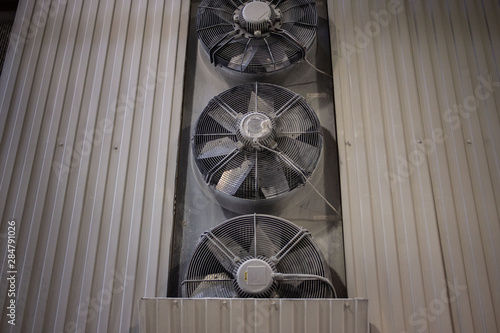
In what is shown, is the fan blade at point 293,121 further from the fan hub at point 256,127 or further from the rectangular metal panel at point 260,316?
the rectangular metal panel at point 260,316

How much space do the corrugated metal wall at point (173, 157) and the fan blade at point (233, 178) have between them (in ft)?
1.34

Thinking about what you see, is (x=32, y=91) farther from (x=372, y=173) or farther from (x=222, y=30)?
(x=372, y=173)

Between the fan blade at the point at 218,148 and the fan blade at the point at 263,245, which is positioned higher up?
the fan blade at the point at 218,148

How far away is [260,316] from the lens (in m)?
2.33

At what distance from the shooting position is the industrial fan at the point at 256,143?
115 inches

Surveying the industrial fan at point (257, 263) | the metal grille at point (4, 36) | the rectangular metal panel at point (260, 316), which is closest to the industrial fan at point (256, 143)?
the industrial fan at point (257, 263)

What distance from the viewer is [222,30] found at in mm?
3396

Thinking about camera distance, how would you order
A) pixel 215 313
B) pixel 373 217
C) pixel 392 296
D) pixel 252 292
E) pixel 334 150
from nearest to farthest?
pixel 215 313 → pixel 252 292 → pixel 392 296 → pixel 373 217 → pixel 334 150

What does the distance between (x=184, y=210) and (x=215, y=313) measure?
933mm

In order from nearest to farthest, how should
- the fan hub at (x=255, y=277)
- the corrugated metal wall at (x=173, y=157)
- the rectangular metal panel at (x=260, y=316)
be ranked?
the rectangular metal panel at (x=260, y=316)
the fan hub at (x=255, y=277)
the corrugated metal wall at (x=173, y=157)

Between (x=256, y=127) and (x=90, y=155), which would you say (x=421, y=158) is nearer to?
(x=256, y=127)

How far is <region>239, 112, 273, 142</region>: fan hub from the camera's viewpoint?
294 cm

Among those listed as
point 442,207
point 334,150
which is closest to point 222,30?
point 334,150

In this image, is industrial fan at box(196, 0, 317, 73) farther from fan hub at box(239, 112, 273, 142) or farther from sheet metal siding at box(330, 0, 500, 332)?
fan hub at box(239, 112, 273, 142)
